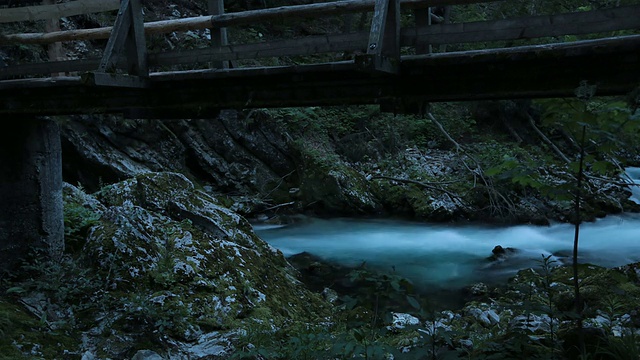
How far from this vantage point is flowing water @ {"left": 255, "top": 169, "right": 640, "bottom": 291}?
10.7m

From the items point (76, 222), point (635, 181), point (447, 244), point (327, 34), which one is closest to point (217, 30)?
point (327, 34)

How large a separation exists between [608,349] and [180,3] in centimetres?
1786

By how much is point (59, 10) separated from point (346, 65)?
12.1 feet

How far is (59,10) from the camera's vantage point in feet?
19.6

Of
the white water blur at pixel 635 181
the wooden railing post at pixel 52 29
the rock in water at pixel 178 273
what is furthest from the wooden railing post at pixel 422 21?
the white water blur at pixel 635 181

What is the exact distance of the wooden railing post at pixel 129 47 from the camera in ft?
16.5

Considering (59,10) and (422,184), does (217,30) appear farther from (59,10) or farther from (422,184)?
(422,184)

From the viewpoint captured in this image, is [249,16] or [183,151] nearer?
[249,16]

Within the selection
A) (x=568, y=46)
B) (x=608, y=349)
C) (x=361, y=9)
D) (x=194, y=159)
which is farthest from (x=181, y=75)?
(x=194, y=159)

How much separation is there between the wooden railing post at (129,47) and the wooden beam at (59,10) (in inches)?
8.7

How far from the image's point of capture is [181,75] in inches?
207

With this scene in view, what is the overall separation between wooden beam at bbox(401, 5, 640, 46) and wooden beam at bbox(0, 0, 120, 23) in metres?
3.31

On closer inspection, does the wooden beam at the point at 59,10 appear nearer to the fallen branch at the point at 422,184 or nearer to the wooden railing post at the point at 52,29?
the wooden railing post at the point at 52,29

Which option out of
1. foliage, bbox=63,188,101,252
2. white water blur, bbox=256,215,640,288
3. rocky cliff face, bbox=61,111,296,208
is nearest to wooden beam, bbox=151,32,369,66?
foliage, bbox=63,188,101,252
